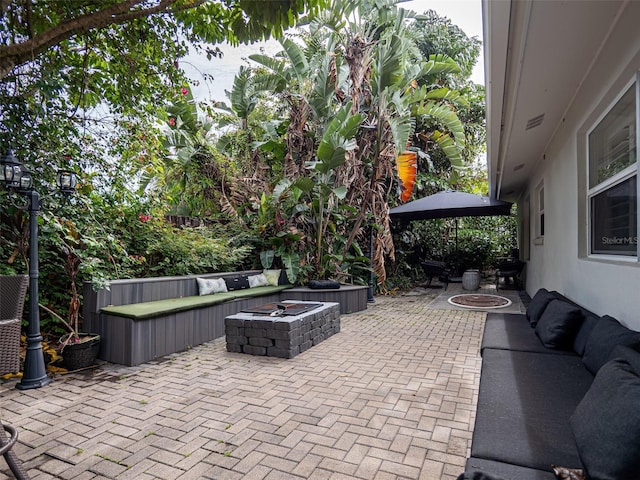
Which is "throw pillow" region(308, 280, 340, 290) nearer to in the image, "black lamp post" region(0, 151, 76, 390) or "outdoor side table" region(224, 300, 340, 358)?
"outdoor side table" region(224, 300, 340, 358)

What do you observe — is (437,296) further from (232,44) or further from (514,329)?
(232,44)

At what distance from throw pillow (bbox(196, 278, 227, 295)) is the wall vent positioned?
532 centimetres

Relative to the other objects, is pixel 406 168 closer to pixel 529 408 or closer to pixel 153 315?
pixel 153 315

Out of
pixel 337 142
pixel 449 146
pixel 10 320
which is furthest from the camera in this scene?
pixel 449 146

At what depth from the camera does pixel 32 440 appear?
262 cm

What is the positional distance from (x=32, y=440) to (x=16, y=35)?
450cm

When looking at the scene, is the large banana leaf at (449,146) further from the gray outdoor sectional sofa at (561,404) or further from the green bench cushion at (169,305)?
the gray outdoor sectional sofa at (561,404)

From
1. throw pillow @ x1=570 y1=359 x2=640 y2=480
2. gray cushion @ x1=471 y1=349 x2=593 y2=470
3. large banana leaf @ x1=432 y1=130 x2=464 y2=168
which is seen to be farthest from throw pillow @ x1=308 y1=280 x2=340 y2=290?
throw pillow @ x1=570 y1=359 x2=640 y2=480

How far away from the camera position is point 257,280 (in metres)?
7.41

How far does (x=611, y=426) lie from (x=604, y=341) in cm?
129

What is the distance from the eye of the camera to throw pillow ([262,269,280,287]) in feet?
25.3

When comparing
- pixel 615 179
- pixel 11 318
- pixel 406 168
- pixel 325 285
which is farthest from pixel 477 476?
pixel 406 168

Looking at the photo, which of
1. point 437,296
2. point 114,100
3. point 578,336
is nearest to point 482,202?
point 437,296

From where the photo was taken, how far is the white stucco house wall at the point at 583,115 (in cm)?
254
